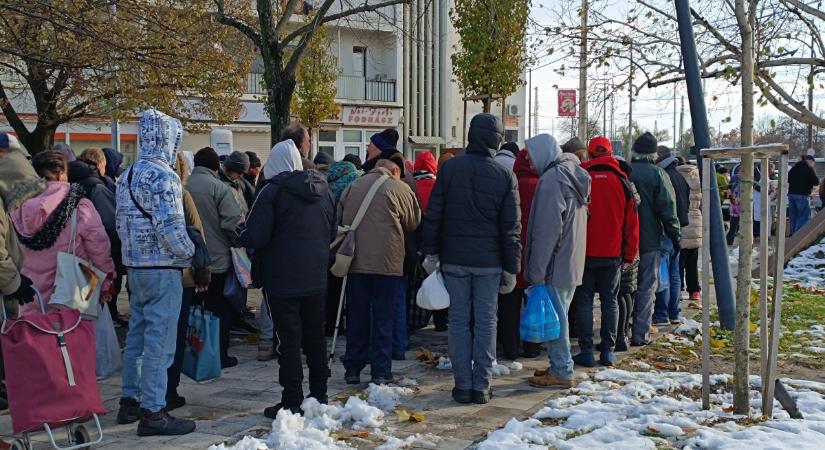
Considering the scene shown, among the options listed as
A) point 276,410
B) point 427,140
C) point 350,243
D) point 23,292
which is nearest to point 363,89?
point 427,140

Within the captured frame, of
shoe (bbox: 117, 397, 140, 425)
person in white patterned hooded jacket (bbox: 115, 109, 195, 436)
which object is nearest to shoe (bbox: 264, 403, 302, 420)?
person in white patterned hooded jacket (bbox: 115, 109, 195, 436)

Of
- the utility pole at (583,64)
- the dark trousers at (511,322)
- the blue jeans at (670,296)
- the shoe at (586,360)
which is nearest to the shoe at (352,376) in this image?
the dark trousers at (511,322)

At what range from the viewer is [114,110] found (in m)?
16.9

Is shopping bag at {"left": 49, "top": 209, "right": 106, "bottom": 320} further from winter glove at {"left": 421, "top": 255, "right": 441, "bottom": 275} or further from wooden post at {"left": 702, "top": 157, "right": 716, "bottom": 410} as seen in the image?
wooden post at {"left": 702, "top": 157, "right": 716, "bottom": 410}

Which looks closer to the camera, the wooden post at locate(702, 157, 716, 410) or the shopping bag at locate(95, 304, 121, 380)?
the wooden post at locate(702, 157, 716, 410)

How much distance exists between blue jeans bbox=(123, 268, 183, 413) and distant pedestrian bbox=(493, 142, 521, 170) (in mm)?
3412

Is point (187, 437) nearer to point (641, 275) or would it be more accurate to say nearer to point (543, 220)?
point (543, 220)

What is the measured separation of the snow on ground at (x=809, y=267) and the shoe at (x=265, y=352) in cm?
915

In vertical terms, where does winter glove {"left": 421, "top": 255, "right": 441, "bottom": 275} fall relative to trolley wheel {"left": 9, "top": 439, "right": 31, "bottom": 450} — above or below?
above

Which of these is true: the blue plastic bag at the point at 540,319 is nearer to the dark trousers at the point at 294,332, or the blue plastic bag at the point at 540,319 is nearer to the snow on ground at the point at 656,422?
the snow on ground at the point at 656,422

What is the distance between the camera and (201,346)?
22.4 feet

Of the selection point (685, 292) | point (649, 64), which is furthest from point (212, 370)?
point (685, 292)

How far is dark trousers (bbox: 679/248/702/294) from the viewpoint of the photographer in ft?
35.6

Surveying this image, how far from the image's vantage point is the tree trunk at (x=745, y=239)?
546cm
